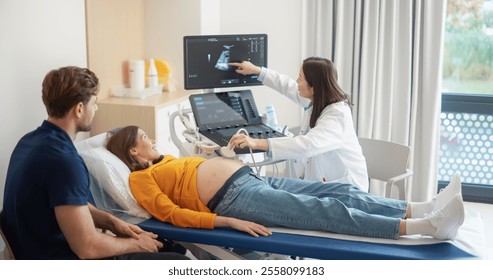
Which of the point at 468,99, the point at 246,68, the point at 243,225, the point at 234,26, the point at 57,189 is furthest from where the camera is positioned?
the point at 234,26

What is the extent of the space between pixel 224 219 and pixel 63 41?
1.54 metres

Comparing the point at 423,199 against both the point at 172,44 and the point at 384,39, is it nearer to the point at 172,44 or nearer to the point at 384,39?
the point at 384,39

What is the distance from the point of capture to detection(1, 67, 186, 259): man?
6.55 ft

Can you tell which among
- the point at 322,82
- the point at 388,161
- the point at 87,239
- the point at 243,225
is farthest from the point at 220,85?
the point at 87,239

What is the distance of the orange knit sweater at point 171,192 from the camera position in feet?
7.87

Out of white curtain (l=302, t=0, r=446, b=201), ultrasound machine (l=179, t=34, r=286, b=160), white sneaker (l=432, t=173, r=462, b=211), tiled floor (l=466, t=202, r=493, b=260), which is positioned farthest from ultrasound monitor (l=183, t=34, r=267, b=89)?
tiled floor (l=466, t=202, r=493, b=260)

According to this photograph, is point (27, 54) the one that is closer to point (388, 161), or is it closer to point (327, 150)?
point (327, 150)

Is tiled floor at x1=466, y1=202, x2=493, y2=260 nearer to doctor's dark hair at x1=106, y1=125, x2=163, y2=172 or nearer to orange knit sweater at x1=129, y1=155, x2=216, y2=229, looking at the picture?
orange knit sweater at x1=129, y1=155, x2=216, y2=229

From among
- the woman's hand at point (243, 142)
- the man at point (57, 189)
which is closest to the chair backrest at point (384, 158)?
the woman's hand at point (243, 142)

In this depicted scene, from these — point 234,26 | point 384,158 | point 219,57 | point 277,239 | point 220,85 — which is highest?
point 234,26

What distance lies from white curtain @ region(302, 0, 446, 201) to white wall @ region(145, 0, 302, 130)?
18 cm

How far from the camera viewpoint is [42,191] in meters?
2.01

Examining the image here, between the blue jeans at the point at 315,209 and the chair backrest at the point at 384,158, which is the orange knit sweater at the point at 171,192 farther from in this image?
the chair backrest at the point at 384,158

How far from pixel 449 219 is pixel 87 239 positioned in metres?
1.21
